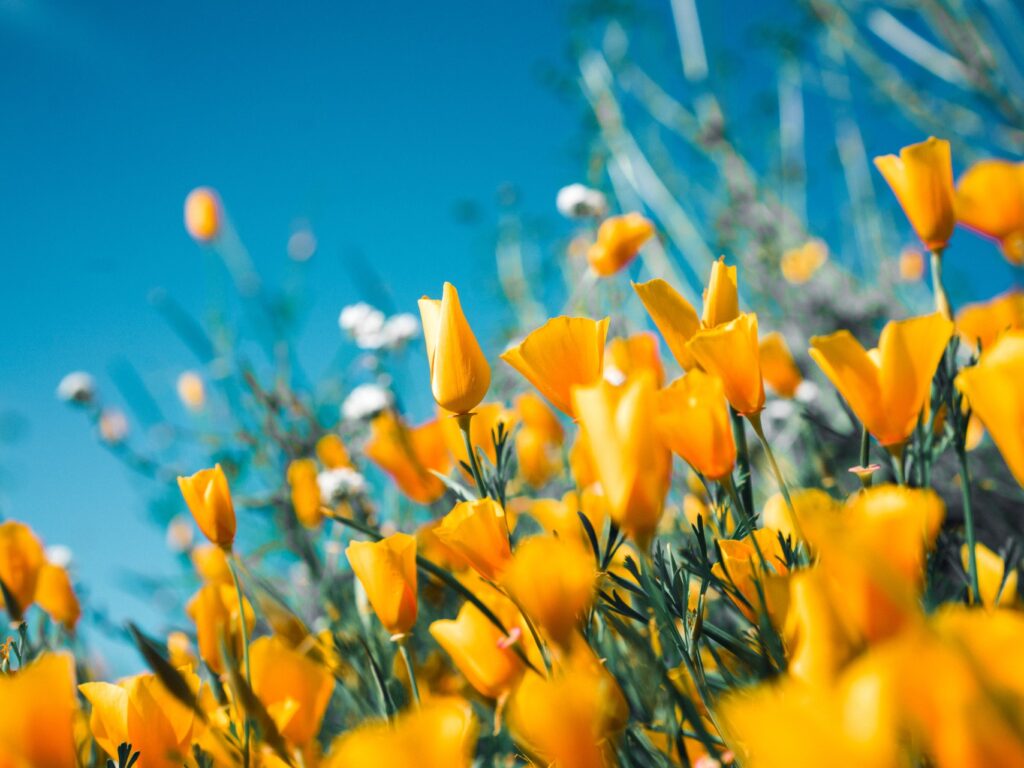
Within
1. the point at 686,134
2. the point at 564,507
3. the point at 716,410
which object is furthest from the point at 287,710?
the point at 686,134

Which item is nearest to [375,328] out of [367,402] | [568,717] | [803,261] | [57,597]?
[367,402]

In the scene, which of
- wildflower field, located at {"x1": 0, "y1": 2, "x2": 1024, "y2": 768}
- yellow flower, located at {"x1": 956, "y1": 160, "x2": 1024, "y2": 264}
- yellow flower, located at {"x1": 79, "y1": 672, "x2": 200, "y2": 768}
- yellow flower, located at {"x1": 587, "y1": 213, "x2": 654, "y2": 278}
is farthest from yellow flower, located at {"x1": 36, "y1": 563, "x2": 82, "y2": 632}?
yellow flower, located at {"x1": 956, "y1": 160, "x2": 1024, "y2": 264}

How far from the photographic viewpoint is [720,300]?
0.67m

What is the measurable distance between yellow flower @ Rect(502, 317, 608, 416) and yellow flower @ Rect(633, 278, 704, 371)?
4cm

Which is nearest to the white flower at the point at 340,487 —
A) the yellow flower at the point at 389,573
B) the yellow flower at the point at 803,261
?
the yellow flower at the point at 389,573

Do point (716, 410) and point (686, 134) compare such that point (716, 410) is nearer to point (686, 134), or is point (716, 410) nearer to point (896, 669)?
point (896, 669)

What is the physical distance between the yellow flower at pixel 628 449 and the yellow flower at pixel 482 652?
0.25m

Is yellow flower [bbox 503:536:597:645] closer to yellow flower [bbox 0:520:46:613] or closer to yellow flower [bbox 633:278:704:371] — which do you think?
yellow flower [bbox 633:278:704:371]

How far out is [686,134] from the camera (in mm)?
3123

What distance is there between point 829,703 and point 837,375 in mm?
380

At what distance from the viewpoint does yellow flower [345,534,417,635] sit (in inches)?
25.0

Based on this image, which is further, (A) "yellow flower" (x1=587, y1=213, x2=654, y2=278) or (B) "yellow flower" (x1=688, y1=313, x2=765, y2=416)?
(A) "yellow flower" (x1=587, y1=213, x2=654, y2=278)

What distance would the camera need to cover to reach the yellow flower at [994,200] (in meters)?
1.04

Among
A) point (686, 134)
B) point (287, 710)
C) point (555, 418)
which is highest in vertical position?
point (686, 134)
